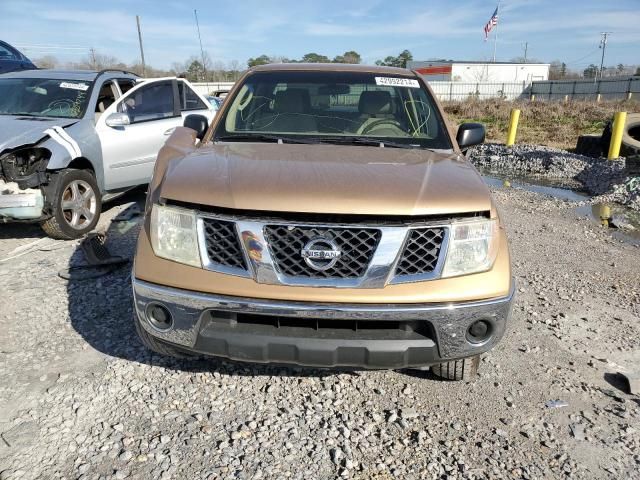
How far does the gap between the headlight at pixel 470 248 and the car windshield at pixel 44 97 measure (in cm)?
496

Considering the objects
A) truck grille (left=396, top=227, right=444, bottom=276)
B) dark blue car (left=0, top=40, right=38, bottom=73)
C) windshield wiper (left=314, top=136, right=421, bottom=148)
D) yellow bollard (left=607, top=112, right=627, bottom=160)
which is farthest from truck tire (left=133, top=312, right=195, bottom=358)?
yellow bollard (left=607, top=112, right=627, bottom=160)

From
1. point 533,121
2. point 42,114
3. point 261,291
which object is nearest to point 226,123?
point 261,291

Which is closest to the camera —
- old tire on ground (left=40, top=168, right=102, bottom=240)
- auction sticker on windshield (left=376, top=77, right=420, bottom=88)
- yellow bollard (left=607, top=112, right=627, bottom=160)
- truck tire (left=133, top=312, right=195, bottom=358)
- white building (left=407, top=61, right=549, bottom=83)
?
truck tire (left=133, top=312, right=195, bottom=358)

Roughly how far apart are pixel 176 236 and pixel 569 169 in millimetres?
10263

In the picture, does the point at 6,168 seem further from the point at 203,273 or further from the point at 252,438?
the point at 252,438

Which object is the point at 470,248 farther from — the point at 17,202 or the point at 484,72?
the point at 484,72

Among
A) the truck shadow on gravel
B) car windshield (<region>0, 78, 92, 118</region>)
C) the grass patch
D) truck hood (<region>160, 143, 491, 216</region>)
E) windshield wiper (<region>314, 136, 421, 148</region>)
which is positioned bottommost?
the grass patch

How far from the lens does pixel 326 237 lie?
2.20 meters

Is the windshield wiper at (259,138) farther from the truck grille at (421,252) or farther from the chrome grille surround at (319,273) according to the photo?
the truck grille at (421,252)

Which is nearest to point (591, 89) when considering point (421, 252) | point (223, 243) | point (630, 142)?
point (630, 142)

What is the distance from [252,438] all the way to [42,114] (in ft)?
16.4

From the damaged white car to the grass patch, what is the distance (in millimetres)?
12403

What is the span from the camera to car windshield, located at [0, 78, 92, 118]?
226 inches

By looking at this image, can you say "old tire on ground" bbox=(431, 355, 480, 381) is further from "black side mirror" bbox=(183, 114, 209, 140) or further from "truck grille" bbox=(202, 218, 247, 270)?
"black side mirror" bbox=(183, 114, 209, 140)
